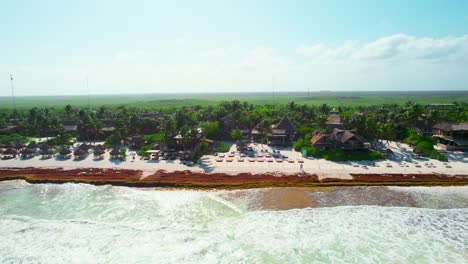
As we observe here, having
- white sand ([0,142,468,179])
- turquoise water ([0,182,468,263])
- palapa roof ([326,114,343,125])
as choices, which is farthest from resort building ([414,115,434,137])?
turquoise water ([0,182,468,263])

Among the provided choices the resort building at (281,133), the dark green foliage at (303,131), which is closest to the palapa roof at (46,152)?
the resort building at (281,133)

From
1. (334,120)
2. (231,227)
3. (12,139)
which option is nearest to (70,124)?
(12,139)

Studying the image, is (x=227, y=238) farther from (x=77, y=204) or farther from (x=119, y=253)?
(x=77, y=204)

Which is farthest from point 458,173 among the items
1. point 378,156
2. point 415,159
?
point 378,156

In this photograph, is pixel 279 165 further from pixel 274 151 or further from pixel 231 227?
pixel 231 227

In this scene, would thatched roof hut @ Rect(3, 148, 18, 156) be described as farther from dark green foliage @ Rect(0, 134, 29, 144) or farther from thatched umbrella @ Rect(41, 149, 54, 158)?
dark green foliage @ Rect(0, 134, 29, 144)

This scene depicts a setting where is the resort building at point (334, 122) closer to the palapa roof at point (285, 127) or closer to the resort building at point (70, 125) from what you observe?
the palapa roof at point (285, 127)
